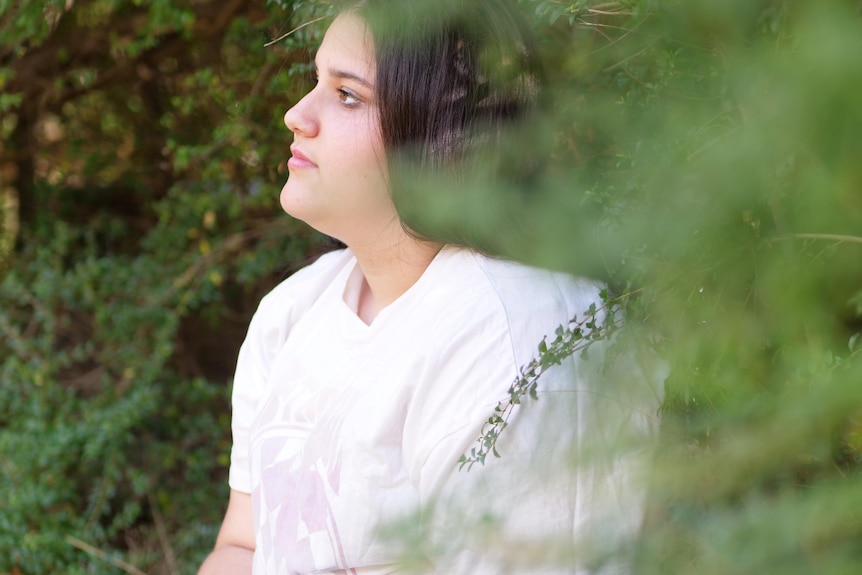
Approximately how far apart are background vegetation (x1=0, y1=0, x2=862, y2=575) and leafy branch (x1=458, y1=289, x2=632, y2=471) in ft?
0.18

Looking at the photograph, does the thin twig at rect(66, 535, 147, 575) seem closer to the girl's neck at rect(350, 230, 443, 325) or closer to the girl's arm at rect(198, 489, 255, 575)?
the girl's arm at rect(198, 489, 255, 575)

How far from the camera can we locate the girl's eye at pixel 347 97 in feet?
5.13

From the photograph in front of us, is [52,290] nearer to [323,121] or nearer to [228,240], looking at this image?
[228,240]

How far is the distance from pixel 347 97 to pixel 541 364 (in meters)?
0.60

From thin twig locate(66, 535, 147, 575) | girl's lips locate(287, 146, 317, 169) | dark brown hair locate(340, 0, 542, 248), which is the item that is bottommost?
thin twig locate(66, 535, 147, 575)

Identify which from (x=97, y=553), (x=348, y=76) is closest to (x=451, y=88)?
(x=348, y=76)

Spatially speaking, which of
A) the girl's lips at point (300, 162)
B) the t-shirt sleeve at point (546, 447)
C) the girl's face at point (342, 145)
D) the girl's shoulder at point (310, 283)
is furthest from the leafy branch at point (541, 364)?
the girl's shoulder at point (310, 283)

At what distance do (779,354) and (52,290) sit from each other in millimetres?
2591

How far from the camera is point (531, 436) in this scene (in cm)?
131

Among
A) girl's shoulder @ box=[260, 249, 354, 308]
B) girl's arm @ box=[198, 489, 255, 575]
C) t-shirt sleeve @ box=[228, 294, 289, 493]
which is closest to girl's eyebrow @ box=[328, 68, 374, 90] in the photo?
girl's shoulder @ box=[260, 249, 354, 308]

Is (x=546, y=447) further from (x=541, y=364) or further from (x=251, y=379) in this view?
(x=251, y=379)

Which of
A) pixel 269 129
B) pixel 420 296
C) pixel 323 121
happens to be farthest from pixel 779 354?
pixel 269 129

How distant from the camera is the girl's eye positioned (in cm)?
156

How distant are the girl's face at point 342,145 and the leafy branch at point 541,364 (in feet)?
1.36
